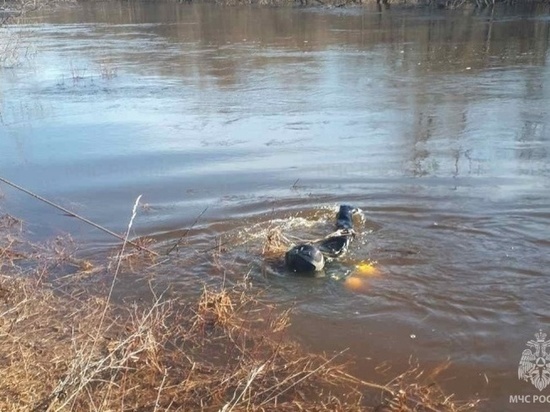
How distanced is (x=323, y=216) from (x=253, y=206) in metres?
0.94

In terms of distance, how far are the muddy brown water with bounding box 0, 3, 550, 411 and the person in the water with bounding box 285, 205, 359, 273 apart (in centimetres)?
16

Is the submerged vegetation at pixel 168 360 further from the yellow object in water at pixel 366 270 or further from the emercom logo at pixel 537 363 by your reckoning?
the yellow object in water at pixel 366 270

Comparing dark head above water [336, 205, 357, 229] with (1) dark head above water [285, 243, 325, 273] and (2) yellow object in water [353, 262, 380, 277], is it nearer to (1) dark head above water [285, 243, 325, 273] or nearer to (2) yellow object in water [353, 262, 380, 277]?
(2) yellow object in water [353, 262, 380, 277]

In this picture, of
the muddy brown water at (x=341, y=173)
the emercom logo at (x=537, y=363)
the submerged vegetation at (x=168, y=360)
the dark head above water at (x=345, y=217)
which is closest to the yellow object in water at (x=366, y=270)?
the muddy brown water at (x=341, y=173)

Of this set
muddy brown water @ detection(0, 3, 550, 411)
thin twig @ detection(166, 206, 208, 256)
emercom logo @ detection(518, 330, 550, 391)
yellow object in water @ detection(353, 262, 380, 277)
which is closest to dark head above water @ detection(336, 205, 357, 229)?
muddy brown water @ detection(0, 3, 550, 411)

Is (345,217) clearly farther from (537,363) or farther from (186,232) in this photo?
(537,363)

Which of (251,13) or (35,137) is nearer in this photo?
(35,137)

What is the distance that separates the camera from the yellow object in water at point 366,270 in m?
6.02

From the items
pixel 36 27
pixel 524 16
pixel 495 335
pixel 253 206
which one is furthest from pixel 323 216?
pixel 36 27

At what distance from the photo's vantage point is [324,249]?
252 inches

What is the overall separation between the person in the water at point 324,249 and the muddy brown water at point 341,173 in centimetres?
16

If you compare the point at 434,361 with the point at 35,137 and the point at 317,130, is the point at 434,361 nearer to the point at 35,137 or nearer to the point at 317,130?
the point at 317,130

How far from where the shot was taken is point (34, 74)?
17562 mm

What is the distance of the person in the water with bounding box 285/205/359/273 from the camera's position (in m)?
5.95
